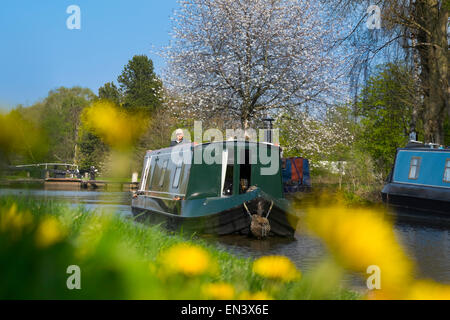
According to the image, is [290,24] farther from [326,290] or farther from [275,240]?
[326,290]

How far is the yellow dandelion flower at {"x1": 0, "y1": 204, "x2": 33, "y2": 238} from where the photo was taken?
371 cm

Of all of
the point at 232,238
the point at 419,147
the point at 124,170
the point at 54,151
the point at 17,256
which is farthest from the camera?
the point at 419,147

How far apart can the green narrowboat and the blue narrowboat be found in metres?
6.78

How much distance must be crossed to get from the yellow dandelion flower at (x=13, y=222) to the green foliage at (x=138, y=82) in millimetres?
59054

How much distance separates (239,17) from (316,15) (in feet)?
14.0

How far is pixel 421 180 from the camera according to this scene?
1947 cm

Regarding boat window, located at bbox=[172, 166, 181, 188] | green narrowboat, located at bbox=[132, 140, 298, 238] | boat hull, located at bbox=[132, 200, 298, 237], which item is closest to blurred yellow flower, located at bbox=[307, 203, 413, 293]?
boat hull, located at bbox=[132, 200, 298, 237]

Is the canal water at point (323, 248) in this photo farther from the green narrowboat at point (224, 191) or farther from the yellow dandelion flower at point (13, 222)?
the yellow dandelion flower at point (13, 222)

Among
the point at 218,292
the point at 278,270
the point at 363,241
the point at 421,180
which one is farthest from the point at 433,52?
the point at 218,292

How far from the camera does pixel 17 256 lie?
131 inches

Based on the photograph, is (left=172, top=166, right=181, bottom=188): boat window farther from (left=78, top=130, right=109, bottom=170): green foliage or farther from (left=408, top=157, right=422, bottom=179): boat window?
(left=408, top=157, right=422, bottom=179): boat window

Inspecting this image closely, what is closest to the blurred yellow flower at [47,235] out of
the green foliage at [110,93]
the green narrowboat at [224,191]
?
→ the green narrowboat at [224,191]

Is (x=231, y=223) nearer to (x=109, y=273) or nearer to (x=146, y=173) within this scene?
(x=146, y=173)
